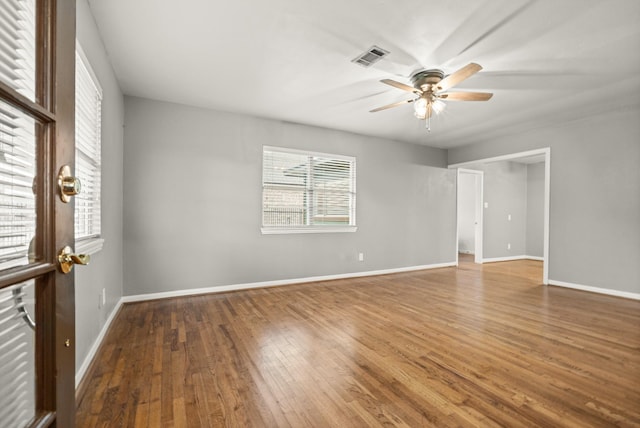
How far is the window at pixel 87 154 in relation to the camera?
1.93 metres

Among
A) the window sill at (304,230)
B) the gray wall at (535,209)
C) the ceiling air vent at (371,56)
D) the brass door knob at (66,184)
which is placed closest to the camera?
the brass door knob at (66,184)

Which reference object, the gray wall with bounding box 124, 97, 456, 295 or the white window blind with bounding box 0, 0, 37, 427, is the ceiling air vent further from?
the white window blind with bounding box 0, 0, 37, 427

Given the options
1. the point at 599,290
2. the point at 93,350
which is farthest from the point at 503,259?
the point at 93,350

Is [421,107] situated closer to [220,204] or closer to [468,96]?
[468,96]

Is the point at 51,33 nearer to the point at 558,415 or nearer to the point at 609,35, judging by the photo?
the point at 558,415

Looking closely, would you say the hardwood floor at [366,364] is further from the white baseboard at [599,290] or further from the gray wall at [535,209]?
the gray wall at [535,209]

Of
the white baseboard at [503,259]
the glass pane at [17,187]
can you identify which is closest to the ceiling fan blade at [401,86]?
the glass pane at [17,187]

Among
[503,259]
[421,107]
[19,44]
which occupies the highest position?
[421,107]

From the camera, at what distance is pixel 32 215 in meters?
0.69

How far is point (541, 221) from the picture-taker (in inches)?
285

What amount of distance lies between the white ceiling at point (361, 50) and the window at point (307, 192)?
874mm

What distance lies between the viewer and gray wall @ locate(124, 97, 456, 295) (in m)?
3.59

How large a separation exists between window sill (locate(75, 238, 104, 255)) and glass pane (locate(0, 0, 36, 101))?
1.49m

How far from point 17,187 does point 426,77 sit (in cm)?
306
